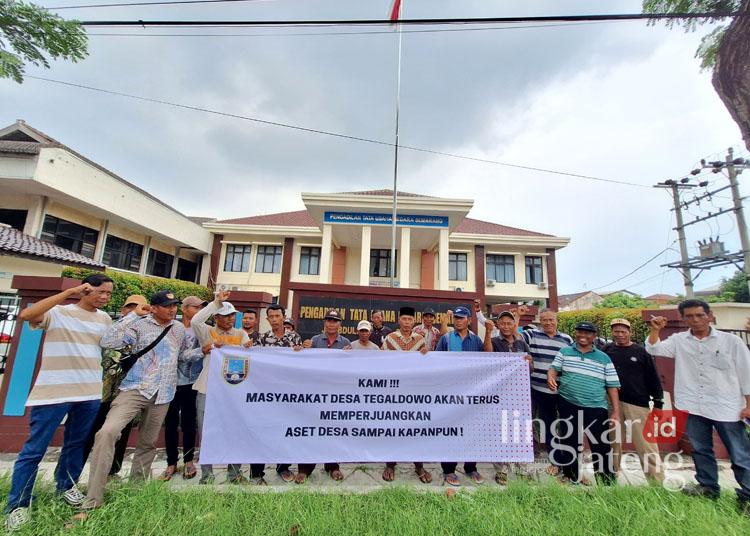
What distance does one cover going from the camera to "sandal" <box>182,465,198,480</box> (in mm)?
3025

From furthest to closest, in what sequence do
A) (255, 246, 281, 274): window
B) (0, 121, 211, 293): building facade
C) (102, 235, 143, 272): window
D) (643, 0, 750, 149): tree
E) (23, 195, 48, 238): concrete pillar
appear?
1. (255, 246, 281, 274): window
2. (102, 235, 143, 272): window
3. (23, 195, 48, 238): concrete pillar
4. (0, 121, 211, 293): building facade
5. (643, 0, 750, 149): tree

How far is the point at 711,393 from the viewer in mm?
2811

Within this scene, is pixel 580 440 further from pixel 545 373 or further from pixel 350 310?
pixel 350 310

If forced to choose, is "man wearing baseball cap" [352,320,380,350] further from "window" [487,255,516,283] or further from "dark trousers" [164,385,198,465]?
"window" [487,255,516,283]

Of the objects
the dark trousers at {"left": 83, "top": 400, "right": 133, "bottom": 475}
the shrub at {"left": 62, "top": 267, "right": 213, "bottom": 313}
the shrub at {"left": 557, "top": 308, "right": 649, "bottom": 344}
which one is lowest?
the dark trousers at {"left": 83, "top": 400, "right": 133, "bottom": 475}

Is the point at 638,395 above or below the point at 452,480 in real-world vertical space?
above

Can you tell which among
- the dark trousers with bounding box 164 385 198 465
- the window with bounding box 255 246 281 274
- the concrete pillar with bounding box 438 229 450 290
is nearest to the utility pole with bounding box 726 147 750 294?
the concrete pillar with bounding box 438 229 450 290

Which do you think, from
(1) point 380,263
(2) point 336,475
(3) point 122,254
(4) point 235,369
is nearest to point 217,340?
(4) point 235,369

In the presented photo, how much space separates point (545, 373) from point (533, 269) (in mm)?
18757

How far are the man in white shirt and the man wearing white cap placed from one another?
13.4 ft

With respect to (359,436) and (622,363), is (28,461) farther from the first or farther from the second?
(622,363)

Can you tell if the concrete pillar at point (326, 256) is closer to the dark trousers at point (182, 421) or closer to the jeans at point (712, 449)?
the dark trousers at point (182, 421)

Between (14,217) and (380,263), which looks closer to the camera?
(14,217)

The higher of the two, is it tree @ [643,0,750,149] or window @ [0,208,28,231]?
tree @ [643,0,750,149]
